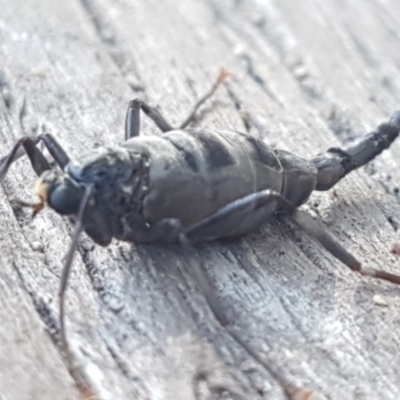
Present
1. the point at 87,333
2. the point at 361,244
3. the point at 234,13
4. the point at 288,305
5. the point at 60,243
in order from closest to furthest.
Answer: the point at 87,333 < the point at 288,305 < the point at 60,243 < the point at 361,244 < the point at 234,13

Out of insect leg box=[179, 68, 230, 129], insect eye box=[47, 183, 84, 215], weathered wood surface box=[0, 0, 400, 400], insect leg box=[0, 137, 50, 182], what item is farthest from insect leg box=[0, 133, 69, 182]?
insect leg box=[179, 68, 230, 129]

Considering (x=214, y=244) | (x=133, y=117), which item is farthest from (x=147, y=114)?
(x=214, y=244)

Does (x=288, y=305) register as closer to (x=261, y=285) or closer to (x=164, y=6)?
(x=261, y=285)

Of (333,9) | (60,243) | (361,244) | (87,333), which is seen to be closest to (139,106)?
(60,243)

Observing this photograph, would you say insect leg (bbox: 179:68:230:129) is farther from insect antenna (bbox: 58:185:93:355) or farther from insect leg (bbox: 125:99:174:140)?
insect antenna (bbox: 58:185:93:355)

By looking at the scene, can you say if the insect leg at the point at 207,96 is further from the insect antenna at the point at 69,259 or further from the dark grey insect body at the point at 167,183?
the insect antenna at the point at 69,259

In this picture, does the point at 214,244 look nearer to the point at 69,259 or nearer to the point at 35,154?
the point at 69,259

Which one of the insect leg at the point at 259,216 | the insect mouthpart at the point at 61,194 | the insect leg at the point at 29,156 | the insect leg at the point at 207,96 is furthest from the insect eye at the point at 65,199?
the insect leg at the point at 207,96
